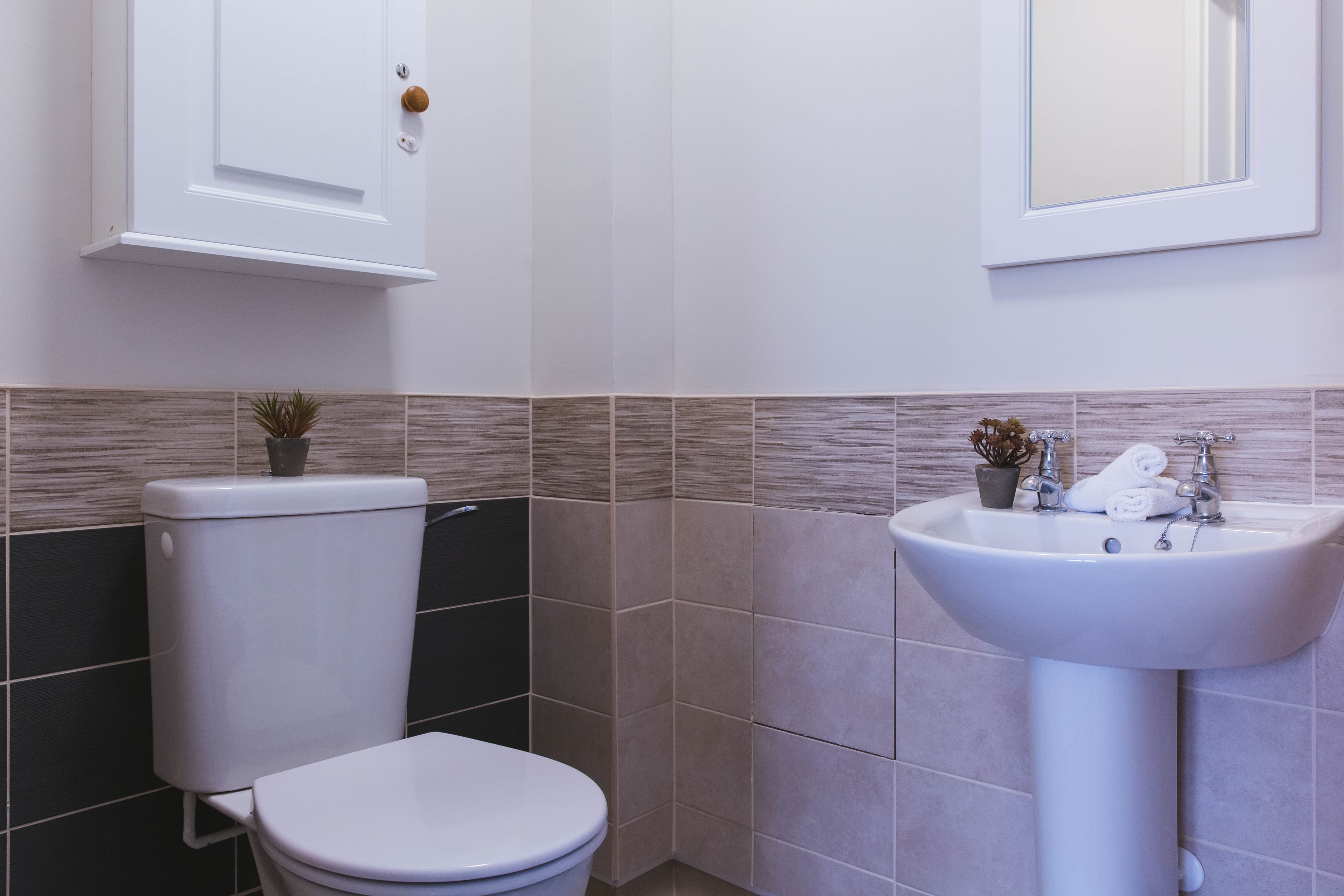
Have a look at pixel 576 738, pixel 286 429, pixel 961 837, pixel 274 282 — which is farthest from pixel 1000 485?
pixel 274 282

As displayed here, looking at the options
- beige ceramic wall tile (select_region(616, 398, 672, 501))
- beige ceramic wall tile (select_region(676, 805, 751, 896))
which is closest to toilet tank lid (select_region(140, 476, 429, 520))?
beige ceramic wall tile (select_region(616, 398, 672, 501))

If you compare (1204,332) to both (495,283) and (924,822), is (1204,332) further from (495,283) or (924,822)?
(495,283)

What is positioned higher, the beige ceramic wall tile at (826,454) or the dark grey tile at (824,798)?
the beige ceramic wall tile at (826,454)

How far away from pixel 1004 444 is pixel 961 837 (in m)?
0.64

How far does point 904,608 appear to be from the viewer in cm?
153

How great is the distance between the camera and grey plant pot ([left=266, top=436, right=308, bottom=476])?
140cm

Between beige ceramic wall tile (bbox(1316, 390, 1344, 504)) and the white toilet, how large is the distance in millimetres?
1006

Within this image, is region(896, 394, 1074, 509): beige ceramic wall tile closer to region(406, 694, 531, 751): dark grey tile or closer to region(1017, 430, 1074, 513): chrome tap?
region(1017, 430, 1074, 513): chrome tap

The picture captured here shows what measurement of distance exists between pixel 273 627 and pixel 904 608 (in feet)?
3.21

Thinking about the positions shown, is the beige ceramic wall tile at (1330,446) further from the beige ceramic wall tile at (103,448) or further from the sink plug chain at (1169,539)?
the beige ceramic wall tile at (103,448)

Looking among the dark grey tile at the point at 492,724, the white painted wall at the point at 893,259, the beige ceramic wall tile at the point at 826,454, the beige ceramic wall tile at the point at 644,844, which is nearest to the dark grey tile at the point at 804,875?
the beige ceramic wall tile at the point at 644,844

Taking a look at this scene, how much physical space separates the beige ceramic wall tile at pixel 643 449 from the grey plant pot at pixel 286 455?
573 millimetres

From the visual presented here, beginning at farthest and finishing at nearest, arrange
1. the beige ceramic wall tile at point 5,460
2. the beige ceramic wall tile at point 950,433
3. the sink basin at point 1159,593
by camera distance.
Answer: the beige ceramic wall tile at point 950,433 < the beige ceramic wall tile at point 5,460 < the sink basin at point 1159,593

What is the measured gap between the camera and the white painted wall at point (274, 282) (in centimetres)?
129
